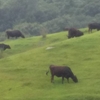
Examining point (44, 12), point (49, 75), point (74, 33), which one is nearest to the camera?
point (49, 75)

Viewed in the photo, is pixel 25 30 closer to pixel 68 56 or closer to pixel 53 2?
pixel 53 2

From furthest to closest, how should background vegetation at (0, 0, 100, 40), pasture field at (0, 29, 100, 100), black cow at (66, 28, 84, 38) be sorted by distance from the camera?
background vegetation at (0, 0, 100, 40) < black cow at (66, 28, 84, 38) < pasture field at (0, 29, 100, 100)

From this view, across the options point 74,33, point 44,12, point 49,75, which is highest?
point 49,75

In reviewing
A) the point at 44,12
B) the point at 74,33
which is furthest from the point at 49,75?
the point at 44,12

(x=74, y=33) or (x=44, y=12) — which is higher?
(x=74, y=33)

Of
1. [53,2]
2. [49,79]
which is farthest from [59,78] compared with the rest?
[53,2]

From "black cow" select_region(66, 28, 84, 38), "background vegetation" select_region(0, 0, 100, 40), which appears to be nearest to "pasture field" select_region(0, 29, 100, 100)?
"black cow" select_region(66, 28, 84, 38)

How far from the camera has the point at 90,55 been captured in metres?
32.8

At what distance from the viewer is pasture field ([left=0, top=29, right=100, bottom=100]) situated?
23.5 metres

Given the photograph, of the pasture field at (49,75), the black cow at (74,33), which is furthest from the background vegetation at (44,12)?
the pasture field at (49,75)

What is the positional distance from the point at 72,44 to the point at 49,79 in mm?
9835

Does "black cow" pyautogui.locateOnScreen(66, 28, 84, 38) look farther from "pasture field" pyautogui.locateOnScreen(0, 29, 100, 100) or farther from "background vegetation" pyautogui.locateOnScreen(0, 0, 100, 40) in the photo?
"background vegetation" pyautogui.locateOnScreen(0, 0, 100, 40)

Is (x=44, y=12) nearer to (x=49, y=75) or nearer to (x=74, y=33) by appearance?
(x=74, y=33)

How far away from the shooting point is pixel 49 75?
28.0 meters
